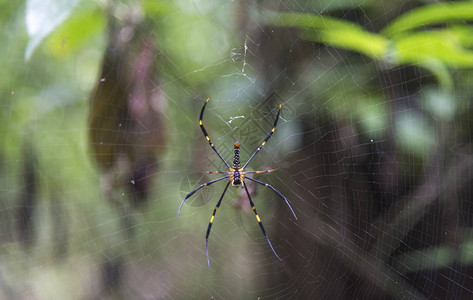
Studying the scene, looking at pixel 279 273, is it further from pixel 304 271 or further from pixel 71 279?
pixel 71 279

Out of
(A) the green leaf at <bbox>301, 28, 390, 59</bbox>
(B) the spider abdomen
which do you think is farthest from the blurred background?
(B) the spider abdomen

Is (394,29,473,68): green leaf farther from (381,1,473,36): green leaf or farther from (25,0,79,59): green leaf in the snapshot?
(25,0,79,59): green leaf

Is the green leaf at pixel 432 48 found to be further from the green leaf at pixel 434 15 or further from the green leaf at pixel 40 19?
the green leaf at pixel 40 19

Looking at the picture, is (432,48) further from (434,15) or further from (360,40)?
(360,40)

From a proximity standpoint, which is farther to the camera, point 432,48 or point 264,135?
point 264,135

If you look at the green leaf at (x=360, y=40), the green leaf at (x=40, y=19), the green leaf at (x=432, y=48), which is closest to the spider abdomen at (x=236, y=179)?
the green leaf at (x=360, y=40)

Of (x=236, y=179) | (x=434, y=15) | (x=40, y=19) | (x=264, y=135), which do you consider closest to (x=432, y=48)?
(x=434, y=15)
